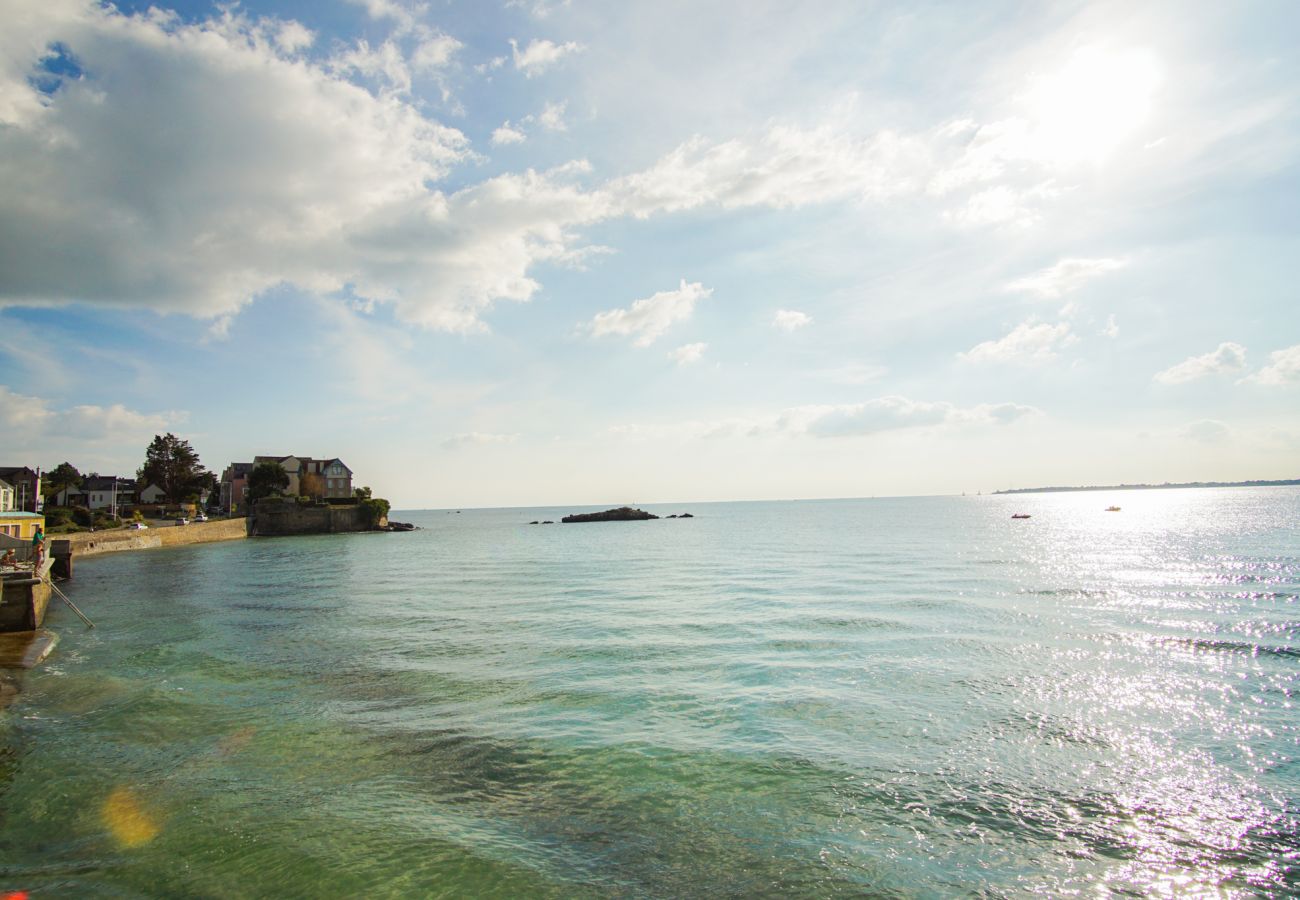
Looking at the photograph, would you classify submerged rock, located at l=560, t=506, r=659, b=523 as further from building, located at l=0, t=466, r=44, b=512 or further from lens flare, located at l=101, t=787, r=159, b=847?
lens flare, located at l=101, t=787, r=159, b=847

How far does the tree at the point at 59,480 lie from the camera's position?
108 m

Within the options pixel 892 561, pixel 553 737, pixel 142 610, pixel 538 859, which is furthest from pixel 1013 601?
pixel 142 610

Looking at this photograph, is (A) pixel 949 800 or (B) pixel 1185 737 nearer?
(A) pixel 949 800

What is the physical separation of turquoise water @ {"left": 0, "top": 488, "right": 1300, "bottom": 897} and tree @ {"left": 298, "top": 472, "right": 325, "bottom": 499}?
100350mm

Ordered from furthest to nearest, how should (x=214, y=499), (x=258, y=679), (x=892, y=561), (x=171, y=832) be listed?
(x=214, y=499) < (x=892, y=561) < (x=258, y=679) < (x=171, y=832)

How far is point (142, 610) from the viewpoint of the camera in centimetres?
3033

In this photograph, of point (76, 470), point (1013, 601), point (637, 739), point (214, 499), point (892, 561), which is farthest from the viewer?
point (214, 499)

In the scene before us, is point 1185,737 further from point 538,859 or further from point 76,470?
point 76,470

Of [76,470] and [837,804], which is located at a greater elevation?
[76,470]

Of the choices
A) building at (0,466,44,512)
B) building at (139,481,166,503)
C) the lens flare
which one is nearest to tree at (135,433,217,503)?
building at (139,481,166,503)

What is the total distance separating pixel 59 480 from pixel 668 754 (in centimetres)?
13967

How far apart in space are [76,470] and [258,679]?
13249 cm

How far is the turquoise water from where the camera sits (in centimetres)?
820

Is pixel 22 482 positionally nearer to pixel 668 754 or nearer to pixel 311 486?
pixel 311 486
